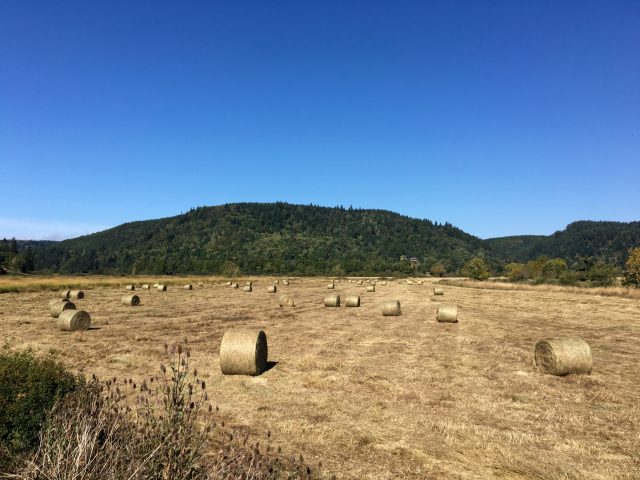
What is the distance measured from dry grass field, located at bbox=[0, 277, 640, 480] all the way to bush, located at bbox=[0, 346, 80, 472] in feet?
12.5

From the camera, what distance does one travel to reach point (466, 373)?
1286cm

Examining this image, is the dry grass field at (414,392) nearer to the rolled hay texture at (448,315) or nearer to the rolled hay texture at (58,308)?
the rolled hay texture at (448,315)

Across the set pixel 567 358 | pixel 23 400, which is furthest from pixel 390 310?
pixel 23 400

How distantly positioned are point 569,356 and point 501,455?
6.90m

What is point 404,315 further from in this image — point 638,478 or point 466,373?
point 638,478

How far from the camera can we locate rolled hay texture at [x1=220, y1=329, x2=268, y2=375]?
41.6 ft

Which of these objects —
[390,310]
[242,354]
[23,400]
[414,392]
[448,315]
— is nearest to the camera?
[23,400]

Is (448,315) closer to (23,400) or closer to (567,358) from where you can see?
(567,358)

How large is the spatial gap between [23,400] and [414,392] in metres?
8.83

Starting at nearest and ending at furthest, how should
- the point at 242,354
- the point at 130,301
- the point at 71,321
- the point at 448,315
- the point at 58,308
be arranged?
1. the point at 242,354
2. the point at 71,321
3. the point at 448,315
4. the point at 58,308
5. the point at 130,301

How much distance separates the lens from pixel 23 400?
590 centimetres

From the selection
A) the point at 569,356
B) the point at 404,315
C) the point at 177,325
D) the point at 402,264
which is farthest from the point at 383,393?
the point at 402,264

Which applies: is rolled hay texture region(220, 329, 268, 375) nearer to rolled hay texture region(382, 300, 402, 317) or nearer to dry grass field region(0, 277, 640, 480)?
dry grass field region(0, 277, 640, 480)

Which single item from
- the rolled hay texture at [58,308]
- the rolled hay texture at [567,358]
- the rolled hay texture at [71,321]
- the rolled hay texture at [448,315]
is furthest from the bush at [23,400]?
the rolled hay texture at [58,308]
